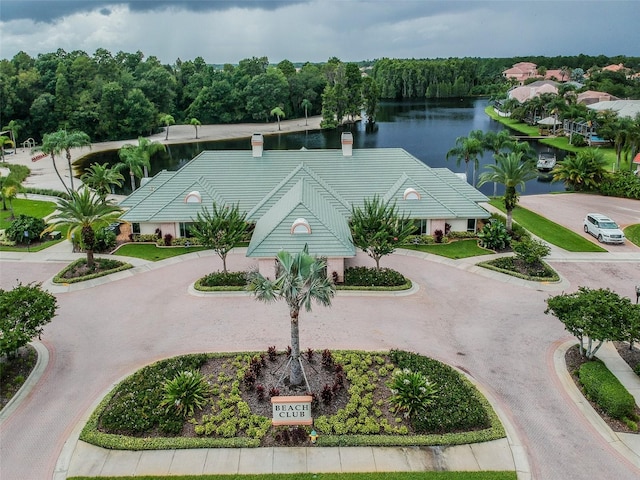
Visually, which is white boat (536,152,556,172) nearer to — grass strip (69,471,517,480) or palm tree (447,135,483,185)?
palm tree (447,135,483,185)

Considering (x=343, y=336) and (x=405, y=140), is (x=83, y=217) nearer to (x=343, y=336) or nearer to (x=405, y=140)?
(x=343, y=336)

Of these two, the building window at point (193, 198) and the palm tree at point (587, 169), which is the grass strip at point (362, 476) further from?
the palm tree at point (587, 169)

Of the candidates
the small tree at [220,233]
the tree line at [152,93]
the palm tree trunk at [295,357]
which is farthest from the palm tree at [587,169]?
the tree line at [152,93]

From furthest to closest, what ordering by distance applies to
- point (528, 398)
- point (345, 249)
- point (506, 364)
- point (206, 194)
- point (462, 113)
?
point (462, 113)
point (206, 194)
point (345, 249)
point (506, 364)
point (528, 398)

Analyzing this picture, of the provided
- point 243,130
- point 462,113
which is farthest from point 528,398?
point 462,113

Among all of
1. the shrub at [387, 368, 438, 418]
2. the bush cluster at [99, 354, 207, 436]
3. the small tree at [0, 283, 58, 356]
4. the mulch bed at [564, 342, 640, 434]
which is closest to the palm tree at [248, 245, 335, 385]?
the shrub at [387, 368, 438, 418]

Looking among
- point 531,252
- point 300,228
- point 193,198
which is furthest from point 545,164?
point 193,198

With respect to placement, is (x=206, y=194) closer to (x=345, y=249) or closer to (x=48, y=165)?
(x=345, y=249)
